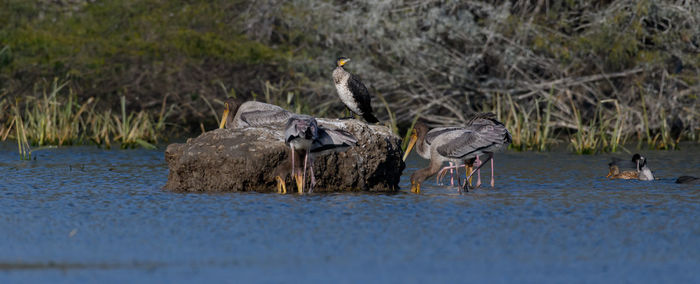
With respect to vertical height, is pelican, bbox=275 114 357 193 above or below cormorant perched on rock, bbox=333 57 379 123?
below

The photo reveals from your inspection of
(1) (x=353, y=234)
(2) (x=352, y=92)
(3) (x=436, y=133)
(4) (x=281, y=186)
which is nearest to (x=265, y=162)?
(4) (x=281, y=186)

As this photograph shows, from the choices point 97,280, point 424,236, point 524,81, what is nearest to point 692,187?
point 424,236

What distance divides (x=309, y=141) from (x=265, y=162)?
940 millimetres

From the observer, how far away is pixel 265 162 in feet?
36.7

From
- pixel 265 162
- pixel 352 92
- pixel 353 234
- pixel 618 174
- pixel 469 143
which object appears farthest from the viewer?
pixel 618 174

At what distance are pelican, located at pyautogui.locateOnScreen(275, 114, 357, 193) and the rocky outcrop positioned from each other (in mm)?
220

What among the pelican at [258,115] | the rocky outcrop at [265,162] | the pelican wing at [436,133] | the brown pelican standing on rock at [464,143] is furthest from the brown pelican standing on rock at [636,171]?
the pelican at [258,115]

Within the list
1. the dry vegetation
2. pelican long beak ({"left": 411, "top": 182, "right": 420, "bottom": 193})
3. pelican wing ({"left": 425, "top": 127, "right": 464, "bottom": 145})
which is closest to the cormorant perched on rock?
pelican wing ({"left": 425, "top": 127, "right": 464, "bottom": 145})

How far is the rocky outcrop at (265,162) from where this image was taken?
11203 mm

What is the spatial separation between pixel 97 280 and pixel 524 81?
56.0 feet

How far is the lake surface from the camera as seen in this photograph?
20.9 ft

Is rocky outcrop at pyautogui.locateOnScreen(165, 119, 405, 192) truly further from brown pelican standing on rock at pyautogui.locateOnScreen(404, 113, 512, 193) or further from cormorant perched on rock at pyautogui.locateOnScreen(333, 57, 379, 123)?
cormorant perched on rock at pyautogui.locateOnScreen(333, 57, 379, 123)

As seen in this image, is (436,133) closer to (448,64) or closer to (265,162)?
(265,162)

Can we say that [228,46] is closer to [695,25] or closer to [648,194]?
[695,25]
